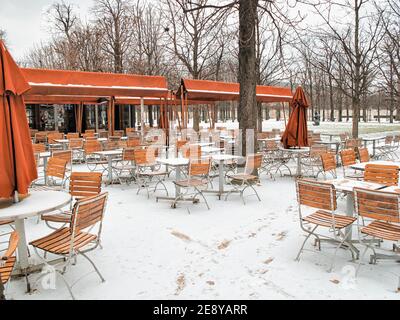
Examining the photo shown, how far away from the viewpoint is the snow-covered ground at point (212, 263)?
12.1 ft

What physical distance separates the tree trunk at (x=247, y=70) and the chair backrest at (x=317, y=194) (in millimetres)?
4874

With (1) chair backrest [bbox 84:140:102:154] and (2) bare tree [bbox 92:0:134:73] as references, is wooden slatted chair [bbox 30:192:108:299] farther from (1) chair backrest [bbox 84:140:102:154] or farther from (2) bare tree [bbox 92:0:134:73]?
(2) bare tree [bbox 92:0:134:73]

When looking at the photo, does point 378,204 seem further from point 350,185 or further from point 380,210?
point 350,185

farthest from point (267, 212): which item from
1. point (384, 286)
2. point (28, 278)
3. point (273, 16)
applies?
point (273, 16)

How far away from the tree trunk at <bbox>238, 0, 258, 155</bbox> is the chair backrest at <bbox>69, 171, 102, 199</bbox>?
16.3 feet

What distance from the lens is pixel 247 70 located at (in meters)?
9.19

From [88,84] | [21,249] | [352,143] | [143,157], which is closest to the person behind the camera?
[21,249]

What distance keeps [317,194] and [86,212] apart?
2652 mm

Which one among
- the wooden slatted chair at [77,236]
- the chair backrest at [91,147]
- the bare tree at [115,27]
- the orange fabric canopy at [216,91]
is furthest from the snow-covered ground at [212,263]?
the bare tree at [115,27]

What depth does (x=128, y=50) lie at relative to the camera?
82.1 ft

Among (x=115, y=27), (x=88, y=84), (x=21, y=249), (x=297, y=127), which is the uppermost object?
(x=115, y=27)

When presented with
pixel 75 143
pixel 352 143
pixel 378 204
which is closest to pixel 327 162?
pixel 378 204

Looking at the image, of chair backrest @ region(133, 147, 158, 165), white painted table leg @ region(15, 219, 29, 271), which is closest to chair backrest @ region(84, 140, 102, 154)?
chair backrest @ region(133, 147, 158, 165)

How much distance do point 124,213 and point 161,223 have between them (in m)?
0.98
